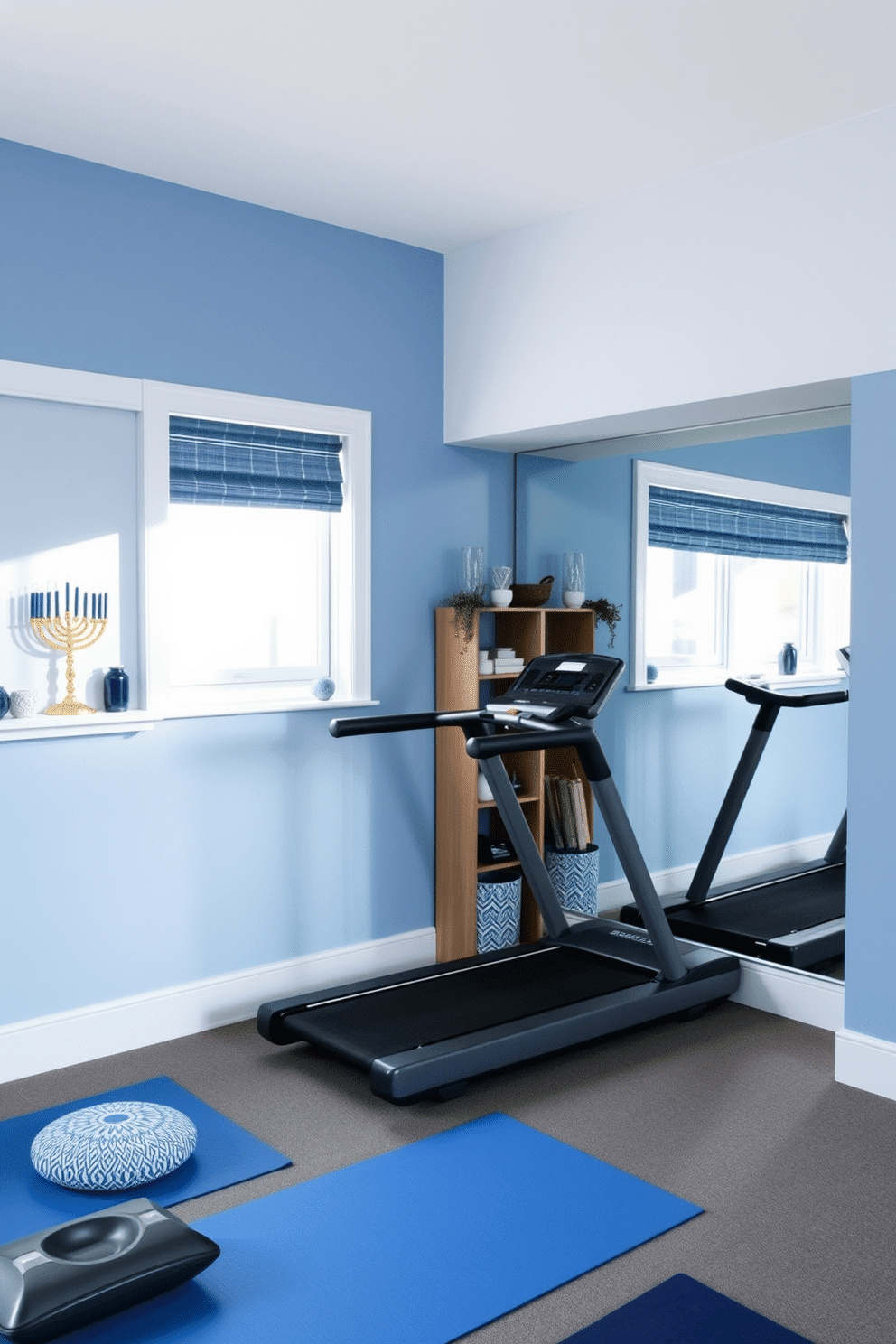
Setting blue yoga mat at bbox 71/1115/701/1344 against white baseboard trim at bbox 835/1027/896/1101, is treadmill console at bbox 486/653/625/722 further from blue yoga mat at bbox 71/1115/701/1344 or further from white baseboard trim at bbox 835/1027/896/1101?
blue yoga mat at bbox 71/1115/701/1344

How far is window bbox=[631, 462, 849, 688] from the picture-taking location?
3.91 metres

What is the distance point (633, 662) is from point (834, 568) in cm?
103

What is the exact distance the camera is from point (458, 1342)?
2.34m

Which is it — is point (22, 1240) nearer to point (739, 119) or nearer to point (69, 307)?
point (69, 307)

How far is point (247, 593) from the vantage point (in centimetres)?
442

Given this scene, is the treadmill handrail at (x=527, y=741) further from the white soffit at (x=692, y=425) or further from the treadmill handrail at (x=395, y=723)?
the white soffit at (x=692, y=425)

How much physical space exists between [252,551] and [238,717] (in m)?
0.68

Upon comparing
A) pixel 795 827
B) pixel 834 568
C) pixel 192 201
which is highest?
pixel 192 201

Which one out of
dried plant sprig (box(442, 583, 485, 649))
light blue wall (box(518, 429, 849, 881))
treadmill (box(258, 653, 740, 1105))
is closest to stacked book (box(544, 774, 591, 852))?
light blue wall (box(518, 429, 849, 881))

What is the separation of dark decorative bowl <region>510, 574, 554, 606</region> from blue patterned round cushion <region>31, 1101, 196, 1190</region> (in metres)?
2.62

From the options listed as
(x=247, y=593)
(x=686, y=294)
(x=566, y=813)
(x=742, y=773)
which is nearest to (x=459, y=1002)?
(x=566, y=813)

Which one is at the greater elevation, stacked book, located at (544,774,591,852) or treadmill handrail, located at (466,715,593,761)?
treadmill handrail, located at (466,715,593,761)

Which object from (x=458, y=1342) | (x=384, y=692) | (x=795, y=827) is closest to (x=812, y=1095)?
(x=795, y=827)

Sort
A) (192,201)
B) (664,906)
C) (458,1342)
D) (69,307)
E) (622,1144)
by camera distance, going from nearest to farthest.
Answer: (458,1342)
(622,1144)
(69,307)
(192,201)
(664,906)
